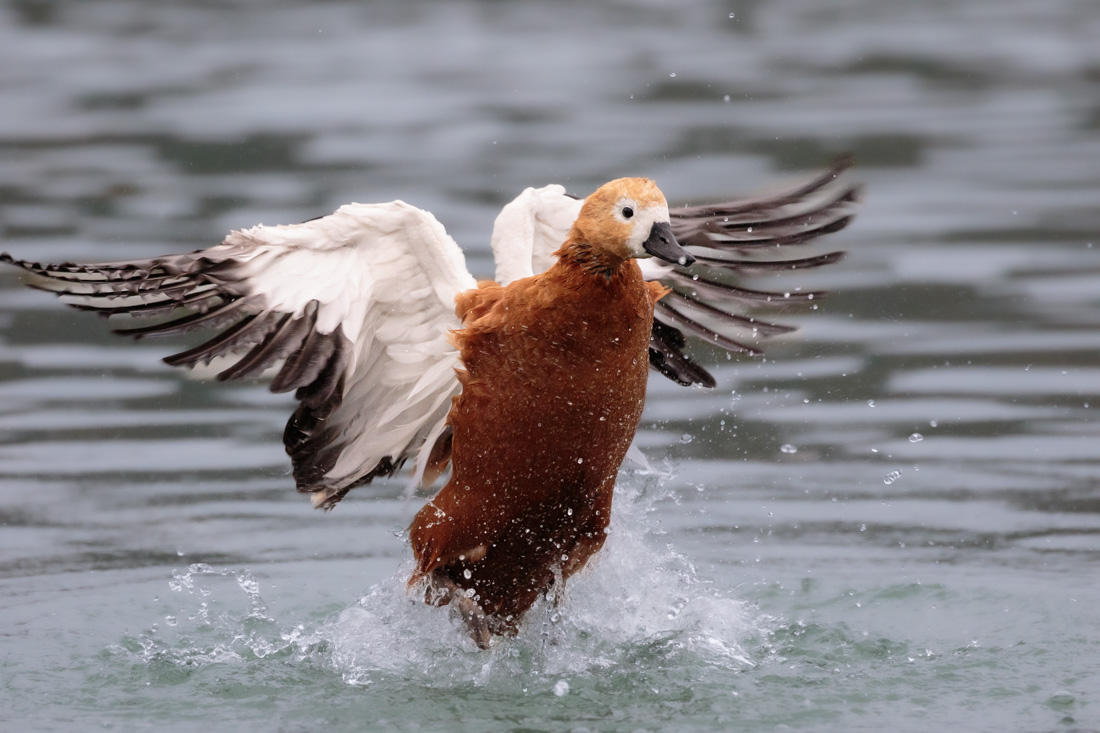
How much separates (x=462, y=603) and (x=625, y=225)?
1.80 m

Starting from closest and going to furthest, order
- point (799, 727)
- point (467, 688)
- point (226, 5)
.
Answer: point (799, 727), point (467, 688), point (226, 5)

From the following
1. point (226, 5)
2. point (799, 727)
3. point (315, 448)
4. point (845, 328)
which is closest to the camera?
point (799, 727)

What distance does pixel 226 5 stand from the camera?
18.5 meters

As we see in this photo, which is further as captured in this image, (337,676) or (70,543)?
(70,543)

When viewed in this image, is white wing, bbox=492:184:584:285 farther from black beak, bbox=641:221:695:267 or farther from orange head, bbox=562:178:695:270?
black beak, bbox=641:221:695:267

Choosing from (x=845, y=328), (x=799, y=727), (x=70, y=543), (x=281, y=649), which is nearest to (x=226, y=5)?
(x=845, y=328)

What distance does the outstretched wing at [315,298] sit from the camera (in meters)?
5.74

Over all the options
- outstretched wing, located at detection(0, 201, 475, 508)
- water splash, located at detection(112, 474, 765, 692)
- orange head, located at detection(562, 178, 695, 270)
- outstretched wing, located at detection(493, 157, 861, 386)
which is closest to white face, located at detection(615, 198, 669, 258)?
orange head, located at detection(562, 178, 695, 270)

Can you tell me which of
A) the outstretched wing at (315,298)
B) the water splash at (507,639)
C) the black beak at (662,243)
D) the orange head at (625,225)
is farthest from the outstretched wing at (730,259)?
the black beak at (662,243)

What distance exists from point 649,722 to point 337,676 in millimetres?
1215

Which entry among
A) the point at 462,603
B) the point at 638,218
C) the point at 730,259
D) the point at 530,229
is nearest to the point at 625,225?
the point at 638,218

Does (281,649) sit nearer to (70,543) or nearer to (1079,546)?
(70,543)

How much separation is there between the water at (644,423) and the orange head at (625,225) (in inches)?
61.9

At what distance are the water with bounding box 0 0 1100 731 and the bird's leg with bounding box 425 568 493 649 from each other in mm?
99
